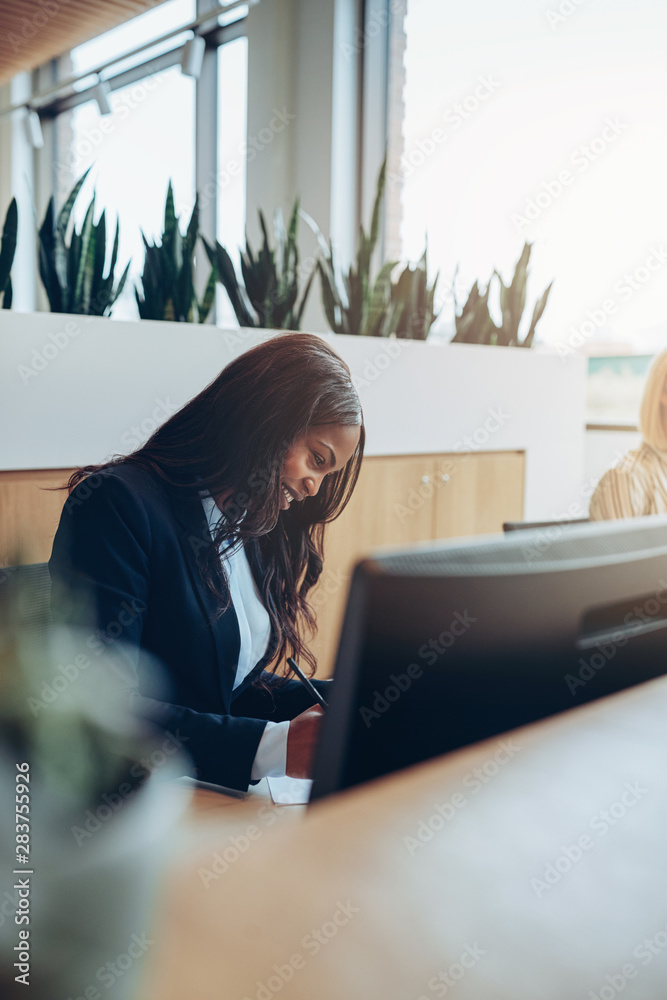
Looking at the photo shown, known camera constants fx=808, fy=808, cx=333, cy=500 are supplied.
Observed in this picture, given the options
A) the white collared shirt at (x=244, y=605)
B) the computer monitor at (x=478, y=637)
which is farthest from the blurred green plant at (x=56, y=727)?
the white collared shirt at (x=244, y=605)

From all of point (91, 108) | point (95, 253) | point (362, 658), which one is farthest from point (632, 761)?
point (91, 108)

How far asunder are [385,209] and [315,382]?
3659 mm

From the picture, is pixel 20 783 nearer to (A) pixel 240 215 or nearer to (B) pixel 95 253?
(B) pixel 95 253

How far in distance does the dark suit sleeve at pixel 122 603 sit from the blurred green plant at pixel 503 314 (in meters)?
2.21

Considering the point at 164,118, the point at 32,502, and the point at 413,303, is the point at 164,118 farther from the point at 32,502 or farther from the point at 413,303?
the point at 32,502

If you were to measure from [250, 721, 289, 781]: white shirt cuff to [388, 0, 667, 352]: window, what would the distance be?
2513mm

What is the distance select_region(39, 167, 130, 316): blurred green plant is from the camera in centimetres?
220

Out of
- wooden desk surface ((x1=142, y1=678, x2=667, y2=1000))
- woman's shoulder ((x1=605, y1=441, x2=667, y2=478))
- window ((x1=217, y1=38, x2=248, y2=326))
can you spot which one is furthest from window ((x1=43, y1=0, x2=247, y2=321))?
wooden desk surface ((x1=142, y1=678, x2=667, y2=1000))

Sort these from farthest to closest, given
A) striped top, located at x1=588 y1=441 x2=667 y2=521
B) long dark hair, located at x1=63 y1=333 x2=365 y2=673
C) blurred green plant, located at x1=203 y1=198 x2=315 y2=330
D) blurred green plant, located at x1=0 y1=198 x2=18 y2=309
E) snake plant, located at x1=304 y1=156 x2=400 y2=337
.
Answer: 1. snake plant, located at x1=304 y1=156 x2=400 y2=337
2. blurred green plant, located at x1=203 y1=198 x2=315 y2=330
3. striped top, located at x1=588 y1=441 x2=667 y2=521
4. blurred green plant, located at x1=0 y1=198 x2=18 y2=309
5. long dark hair, located at x1=63 y1=333 x2=365 y2=673

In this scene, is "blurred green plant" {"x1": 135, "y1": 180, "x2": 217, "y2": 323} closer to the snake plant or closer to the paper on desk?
the snake plant

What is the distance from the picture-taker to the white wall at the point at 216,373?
188cm

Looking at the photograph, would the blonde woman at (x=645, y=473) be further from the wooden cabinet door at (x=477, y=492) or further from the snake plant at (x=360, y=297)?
the snake plant at (x=360, y=297)

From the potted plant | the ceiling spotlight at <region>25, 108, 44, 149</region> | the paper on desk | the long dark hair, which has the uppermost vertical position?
the ceiling spotlight at <region>25, 108, 44, 149</region>

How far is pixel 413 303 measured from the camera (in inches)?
117
